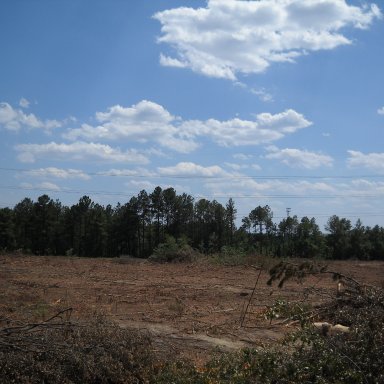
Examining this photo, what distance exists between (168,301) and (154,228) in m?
53.6

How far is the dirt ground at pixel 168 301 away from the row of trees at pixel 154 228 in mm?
42443

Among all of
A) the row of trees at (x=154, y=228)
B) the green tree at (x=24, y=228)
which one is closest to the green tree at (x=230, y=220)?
the row of trees at (x=154, y=228)

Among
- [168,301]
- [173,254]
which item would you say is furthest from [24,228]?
[168,301]

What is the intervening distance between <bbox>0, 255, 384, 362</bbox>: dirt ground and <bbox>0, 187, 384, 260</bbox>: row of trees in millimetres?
42443

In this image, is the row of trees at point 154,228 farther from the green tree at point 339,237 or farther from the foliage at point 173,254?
the foliage at point 173,254

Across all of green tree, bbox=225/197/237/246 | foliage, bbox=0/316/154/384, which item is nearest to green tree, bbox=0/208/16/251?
green tree, bbox=225/197/237/246

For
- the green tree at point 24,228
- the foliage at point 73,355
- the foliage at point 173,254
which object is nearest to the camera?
the foliage at point 73,355

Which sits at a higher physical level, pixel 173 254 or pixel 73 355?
pixel 73 355

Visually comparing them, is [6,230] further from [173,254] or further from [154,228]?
[173,254]

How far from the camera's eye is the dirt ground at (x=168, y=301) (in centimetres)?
951

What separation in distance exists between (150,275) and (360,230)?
49.3m

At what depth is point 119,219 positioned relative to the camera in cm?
6512

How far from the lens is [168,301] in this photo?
13.7 metres

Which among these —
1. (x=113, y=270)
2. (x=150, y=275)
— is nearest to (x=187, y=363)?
(x=150, y=275)
